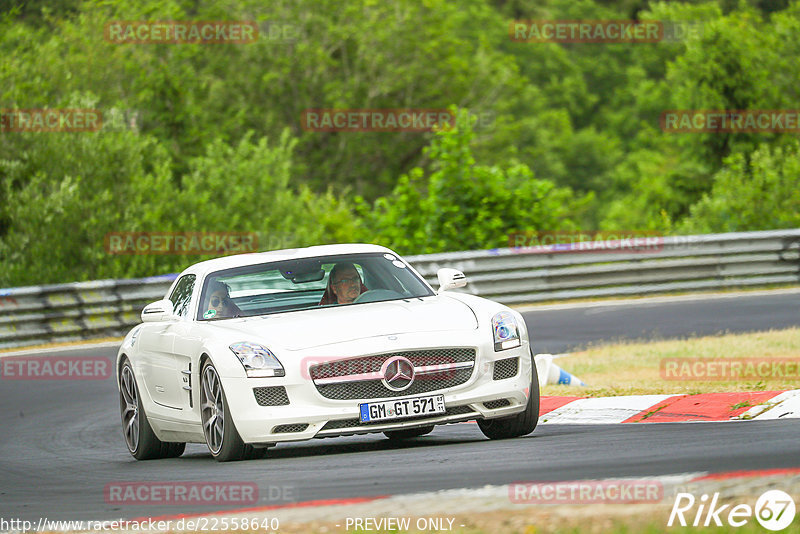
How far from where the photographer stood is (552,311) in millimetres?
21531

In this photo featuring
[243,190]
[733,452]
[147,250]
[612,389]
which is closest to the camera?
[733,452]

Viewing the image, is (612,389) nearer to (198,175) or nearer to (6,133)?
(6,133)

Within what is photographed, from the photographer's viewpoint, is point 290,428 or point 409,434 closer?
point 290,428

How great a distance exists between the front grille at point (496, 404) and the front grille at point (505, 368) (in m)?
0.15

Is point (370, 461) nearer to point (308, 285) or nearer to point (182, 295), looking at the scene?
point (308, 285)

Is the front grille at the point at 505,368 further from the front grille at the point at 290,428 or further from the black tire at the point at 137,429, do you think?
the black tire at the point at 137,429

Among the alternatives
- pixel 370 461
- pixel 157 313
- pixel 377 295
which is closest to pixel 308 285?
pixel 377 295

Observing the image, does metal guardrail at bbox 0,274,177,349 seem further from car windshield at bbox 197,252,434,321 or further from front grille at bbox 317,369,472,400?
front grille at bbox 317,369,472,400

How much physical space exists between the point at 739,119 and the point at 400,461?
34268mm

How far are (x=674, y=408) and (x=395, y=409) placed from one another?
8.27 ft

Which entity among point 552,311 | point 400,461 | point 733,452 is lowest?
point 552,311

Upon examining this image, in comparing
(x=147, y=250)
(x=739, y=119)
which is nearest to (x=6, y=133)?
(x=147, y=250)

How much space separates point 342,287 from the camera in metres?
9.76

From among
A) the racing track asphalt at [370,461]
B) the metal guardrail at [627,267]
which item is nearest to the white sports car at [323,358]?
the racing track asphalt at [370,461]
